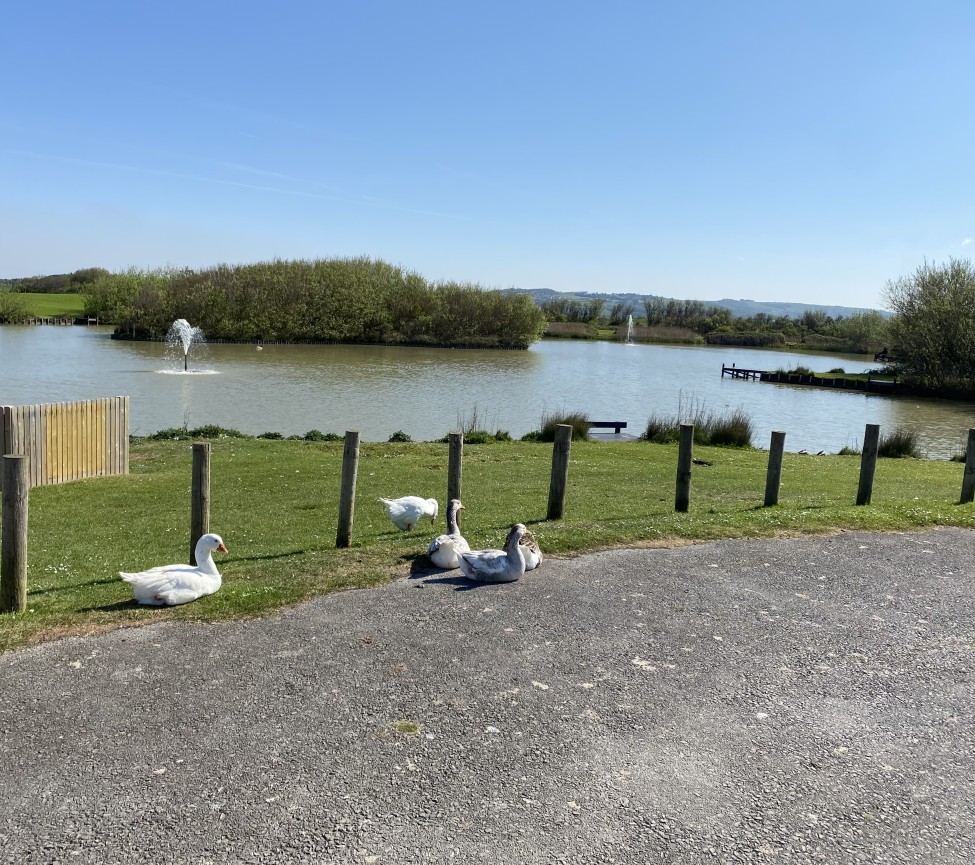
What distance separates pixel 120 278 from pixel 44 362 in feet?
201

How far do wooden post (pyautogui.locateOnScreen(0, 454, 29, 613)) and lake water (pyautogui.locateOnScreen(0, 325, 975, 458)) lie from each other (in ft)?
70.2

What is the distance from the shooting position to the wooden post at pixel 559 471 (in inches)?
448

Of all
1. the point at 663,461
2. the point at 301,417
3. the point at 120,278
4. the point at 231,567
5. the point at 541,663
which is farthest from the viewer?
the point at 120,278

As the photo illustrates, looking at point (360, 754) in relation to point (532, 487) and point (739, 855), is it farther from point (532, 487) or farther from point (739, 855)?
point (532, 487)

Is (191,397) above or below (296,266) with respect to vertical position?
below

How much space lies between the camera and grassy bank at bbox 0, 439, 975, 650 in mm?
8289

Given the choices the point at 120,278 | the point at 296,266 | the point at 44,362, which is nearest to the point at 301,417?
the point at 44,362

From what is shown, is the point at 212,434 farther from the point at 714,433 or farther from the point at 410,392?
the point at 410,392

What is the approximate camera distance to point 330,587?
8.24m

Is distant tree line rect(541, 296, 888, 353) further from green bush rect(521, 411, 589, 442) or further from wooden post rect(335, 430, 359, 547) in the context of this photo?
wooden post rect(335, 430, 359, 547)

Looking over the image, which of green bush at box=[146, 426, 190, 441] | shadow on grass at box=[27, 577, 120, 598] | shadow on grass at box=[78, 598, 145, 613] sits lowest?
green bush at box=[146, 426, 190, 441]

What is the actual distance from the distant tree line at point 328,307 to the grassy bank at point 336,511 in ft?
263

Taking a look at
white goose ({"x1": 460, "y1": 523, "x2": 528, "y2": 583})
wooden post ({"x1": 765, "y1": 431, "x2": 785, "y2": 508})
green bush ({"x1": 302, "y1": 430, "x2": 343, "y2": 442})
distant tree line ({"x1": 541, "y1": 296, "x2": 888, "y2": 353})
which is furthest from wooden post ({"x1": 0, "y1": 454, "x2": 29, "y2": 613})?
distant tree line ({"x1": 541, "y1": 296, "x2": 888, "y2": 353})

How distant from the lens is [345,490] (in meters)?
10.2
